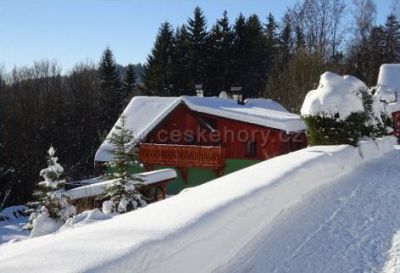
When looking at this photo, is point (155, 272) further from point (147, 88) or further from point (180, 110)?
point (147, 88)

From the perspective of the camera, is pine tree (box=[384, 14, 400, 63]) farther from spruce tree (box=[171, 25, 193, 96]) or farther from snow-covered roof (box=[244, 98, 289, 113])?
snow-covered roof (box=[244, 98, 289, 113])

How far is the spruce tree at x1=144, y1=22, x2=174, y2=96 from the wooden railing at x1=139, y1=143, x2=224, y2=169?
2249cm

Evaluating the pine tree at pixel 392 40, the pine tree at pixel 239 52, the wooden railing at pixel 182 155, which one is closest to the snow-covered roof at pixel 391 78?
the pine tree at pixel 392 40

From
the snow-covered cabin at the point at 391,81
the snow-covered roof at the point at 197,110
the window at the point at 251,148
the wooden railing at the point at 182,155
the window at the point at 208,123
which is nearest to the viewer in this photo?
the snow-covered roof at the point at 197,110

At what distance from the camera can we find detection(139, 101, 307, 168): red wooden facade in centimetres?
2256

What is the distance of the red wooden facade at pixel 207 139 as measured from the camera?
22562 mm

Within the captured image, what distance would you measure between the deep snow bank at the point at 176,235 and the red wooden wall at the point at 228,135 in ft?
51.9

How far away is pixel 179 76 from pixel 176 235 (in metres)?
42.8

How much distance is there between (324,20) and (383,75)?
21.8ft

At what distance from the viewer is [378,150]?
13602 mm

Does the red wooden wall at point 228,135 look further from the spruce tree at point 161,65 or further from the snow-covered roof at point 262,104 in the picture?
the spruce tree at point 161,65

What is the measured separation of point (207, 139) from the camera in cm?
2400

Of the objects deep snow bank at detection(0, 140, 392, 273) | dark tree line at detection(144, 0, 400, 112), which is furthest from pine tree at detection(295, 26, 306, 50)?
deep snow bank at detection(0, 140, 392, 273)

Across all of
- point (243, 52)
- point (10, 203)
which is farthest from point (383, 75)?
point (10, 203)
